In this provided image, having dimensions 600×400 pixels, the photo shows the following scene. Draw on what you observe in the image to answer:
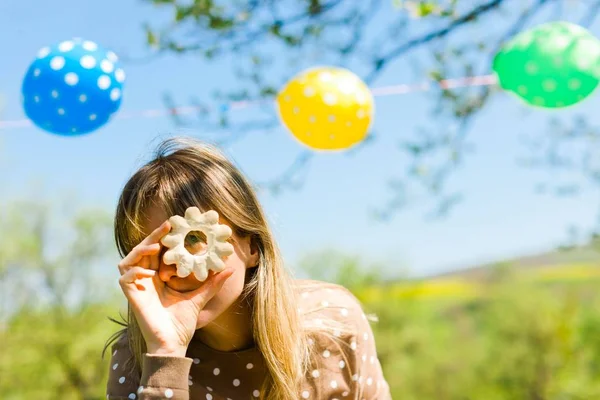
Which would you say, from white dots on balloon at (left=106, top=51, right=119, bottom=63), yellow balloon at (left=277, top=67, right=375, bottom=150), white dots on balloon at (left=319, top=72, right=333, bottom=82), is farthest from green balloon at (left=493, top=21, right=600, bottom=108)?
white dots on balloon at (left=106, top=51, right=119, bottom=63)

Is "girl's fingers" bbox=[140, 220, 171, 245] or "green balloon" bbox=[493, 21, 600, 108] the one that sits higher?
"green balloon" bbox=[493, 21, 600, 108]

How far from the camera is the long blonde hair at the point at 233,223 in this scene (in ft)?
5.41

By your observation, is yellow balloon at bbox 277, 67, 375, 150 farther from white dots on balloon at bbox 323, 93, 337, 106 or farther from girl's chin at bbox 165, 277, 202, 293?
girl's chin at bbox 165, 277, 202, 293

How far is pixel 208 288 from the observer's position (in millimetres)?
1637

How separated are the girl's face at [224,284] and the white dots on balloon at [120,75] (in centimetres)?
145

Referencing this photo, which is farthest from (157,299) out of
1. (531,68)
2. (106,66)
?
(531,68)

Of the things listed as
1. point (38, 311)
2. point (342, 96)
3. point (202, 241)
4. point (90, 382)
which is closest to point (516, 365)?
point (90, 382)

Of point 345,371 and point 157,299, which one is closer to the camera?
point 157,299

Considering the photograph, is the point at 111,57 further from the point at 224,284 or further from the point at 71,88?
the point at 224,284

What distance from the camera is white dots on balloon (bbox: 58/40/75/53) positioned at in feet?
9.37

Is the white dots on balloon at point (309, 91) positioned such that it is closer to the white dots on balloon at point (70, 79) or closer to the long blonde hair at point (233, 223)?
the white dots on balloon at point (70, 79)

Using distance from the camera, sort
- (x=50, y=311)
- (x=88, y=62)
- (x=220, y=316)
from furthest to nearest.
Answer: (x=50, y=311)
(x=88, y=62)
(x=220, y=316)

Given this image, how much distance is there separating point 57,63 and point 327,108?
109 centimetres

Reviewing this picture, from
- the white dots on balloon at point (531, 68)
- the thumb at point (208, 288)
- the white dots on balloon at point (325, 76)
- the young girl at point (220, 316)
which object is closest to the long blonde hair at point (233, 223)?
the young girl at point (220, 316)
